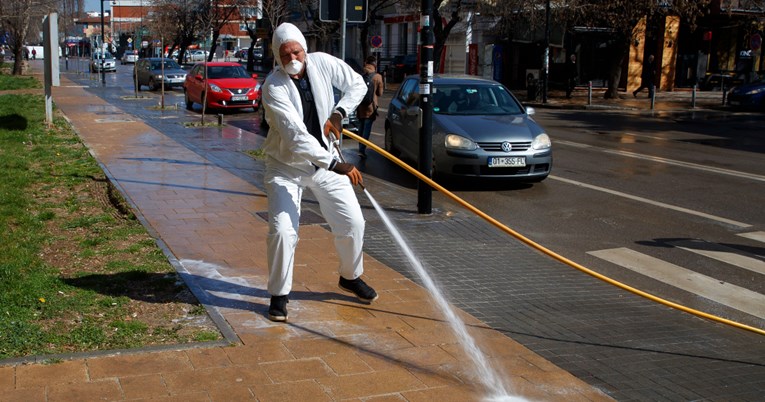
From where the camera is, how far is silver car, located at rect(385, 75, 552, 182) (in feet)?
39.2

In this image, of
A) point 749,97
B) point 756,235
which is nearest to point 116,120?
point 756,235

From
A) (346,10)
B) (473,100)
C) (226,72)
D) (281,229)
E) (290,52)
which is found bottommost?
(281,229)

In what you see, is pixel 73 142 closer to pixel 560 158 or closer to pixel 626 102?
pixel 560 158

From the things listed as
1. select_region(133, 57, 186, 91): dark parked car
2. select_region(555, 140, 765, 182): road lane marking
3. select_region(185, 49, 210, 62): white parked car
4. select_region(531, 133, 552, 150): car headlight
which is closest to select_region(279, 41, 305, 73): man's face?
select_region(531, 133, 552, 150): car headlight

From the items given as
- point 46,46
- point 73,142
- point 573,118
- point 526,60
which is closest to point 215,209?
point 73,142

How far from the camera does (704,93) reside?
38438 millimetres

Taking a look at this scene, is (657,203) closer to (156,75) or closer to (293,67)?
(293,67)

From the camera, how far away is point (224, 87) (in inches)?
1000

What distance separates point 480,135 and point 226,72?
16.6 meters

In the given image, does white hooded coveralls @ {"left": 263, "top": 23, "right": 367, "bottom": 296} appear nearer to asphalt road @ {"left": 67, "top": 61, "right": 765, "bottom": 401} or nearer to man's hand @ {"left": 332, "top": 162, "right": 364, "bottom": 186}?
man's hand @ {"left": 332, "top": 162, "right": 364, "bottom": 186}

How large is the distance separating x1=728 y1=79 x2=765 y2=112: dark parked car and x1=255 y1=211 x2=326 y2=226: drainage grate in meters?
24.1

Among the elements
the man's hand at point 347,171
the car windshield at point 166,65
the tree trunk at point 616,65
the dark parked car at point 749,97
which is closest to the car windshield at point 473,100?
the man's hand at point 347,171

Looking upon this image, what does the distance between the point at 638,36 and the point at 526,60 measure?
1048 cm

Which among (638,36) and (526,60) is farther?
(526,60)
